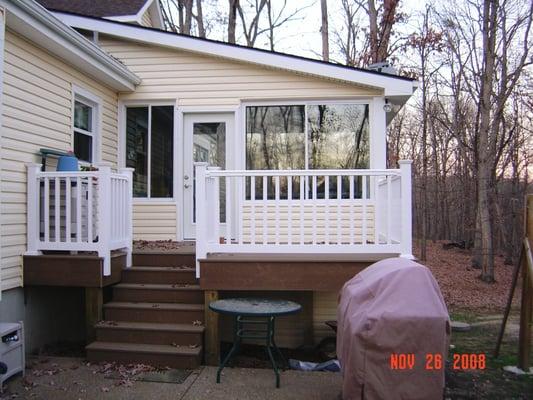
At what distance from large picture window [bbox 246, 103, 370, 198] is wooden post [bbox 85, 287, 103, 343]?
2.77 m

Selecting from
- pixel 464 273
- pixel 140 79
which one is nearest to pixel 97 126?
pixel 140 79

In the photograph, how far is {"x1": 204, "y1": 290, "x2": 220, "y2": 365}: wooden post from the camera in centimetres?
450

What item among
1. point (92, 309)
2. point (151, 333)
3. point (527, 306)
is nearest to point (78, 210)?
point (92, 309)

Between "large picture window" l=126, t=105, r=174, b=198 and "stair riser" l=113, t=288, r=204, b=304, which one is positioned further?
"large picture window" l=126, t=105, r=174, b=198

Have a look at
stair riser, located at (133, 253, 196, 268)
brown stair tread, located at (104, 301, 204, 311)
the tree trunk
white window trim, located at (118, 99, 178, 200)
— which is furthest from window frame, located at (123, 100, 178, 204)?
the tree trunk

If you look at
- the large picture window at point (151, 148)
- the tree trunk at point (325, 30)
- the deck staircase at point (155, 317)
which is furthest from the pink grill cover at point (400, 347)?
the tree trunk at point (325, 30)

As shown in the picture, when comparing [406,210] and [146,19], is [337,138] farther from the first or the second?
[146,19]

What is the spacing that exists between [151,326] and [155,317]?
14 cm

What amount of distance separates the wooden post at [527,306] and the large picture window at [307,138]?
233 cm

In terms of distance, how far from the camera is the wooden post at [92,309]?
466 centimetres

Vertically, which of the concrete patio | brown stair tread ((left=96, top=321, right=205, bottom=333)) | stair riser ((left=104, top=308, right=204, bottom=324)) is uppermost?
stair riser ((left=104, top=308, right=204, bottom=324))

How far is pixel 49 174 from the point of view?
4750 millimetres

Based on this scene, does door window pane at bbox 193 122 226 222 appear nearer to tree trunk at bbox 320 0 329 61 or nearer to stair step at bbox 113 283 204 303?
stair step at bbox 113 283 204 303

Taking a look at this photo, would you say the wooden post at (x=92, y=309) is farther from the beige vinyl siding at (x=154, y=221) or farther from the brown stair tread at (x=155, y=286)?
the beige vinyl siding at (x=154, y=221)
